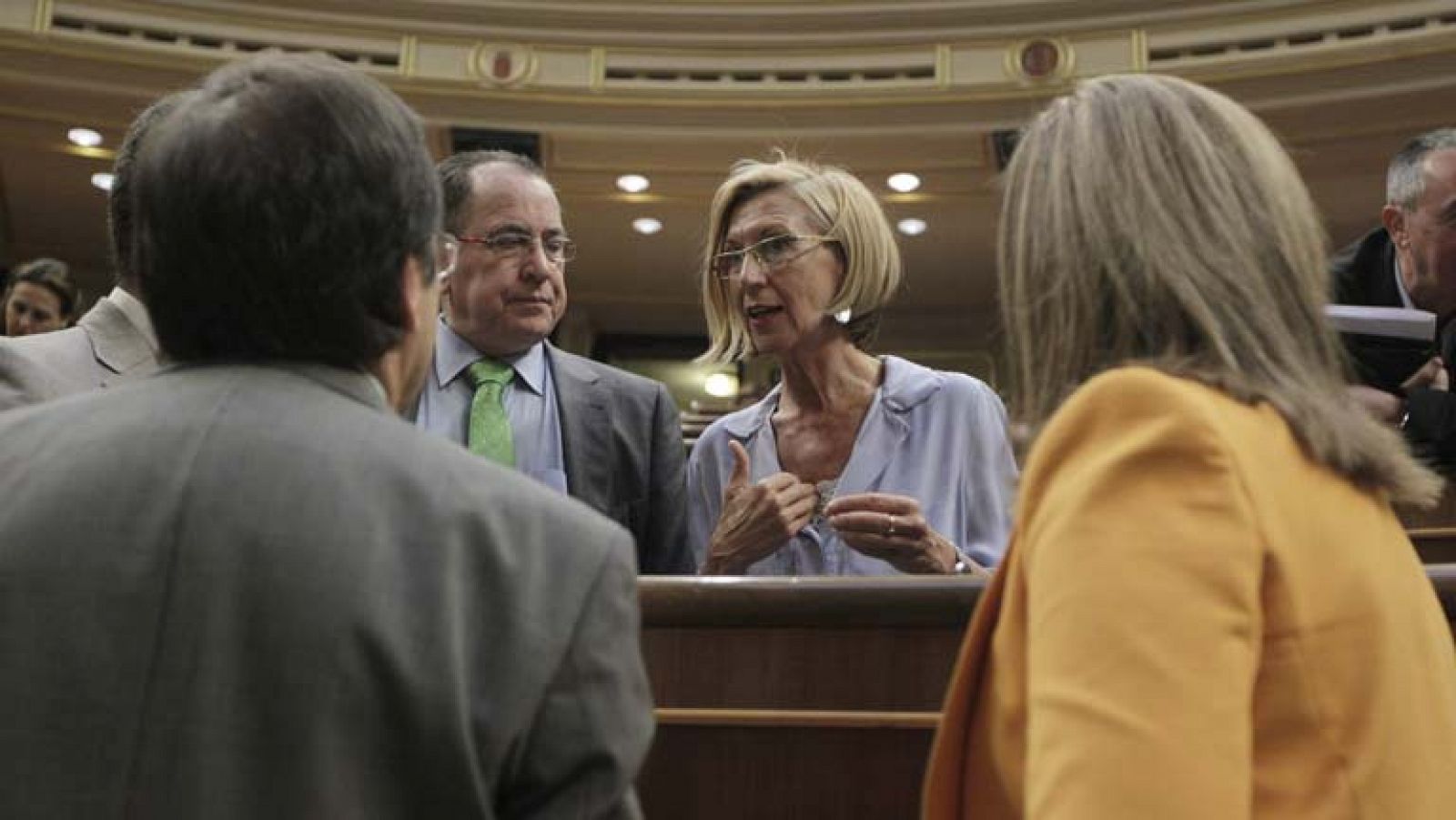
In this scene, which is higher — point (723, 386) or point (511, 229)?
point (511, 229)

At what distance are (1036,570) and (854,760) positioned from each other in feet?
2.20

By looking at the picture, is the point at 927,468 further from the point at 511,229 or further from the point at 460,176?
the point at 460,176

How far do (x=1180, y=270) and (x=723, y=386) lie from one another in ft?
31.2

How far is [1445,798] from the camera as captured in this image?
0.91 m

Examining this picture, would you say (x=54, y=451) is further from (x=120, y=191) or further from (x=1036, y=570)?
(x=120, y=191)

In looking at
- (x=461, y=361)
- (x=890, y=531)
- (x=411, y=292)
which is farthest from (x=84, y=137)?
(x=411, y=292)

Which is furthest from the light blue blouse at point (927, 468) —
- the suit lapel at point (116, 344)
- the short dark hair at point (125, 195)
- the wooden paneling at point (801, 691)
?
the short dark hair at point (125, 195)

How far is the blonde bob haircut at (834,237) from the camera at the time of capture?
7.46 ft

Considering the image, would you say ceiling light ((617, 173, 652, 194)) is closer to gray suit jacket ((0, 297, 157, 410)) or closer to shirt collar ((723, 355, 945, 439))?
shirt collar ((723, 355, 945, 439))

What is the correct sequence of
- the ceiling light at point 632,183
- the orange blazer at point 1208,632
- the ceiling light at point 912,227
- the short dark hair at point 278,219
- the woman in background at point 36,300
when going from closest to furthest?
1. the orange blazer at point 1208,632
2. the short dark hair at point 278,219
3. the woman in background at point 36,300
4. the ceiling light at point 632,183
5. the ceiling light at point 912,227

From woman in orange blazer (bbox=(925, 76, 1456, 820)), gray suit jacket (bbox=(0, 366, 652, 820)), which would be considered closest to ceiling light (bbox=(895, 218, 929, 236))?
woman in orange blazer (bbox=(925, 76, 1456, 820))

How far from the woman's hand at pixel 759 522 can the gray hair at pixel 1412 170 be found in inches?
58.4

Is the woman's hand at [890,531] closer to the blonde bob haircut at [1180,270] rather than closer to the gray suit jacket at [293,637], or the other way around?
the blonde bob haircut at [1180,270]

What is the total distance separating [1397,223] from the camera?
284 cm
